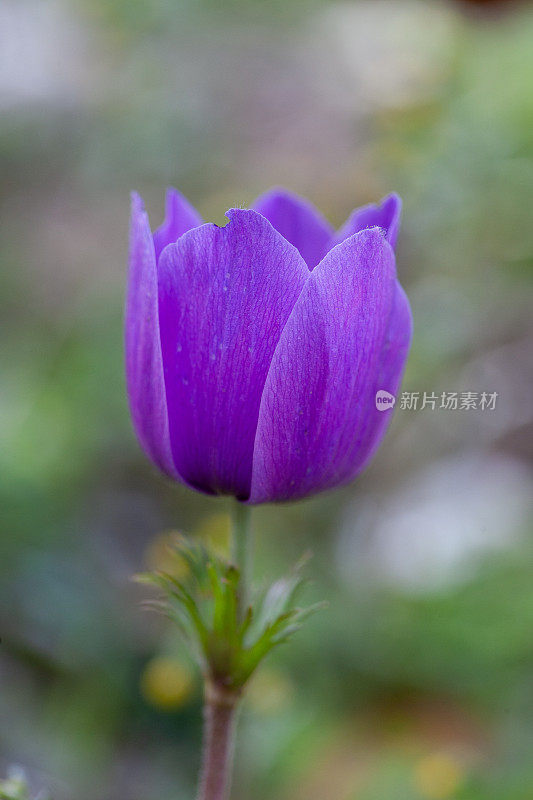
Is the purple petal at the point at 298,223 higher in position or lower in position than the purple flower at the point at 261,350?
higher

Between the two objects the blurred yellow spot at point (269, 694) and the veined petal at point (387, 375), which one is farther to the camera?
the blurred yellow spot at point (269, 694)

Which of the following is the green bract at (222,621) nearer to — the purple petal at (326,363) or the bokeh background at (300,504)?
the purple petal at (326,363)

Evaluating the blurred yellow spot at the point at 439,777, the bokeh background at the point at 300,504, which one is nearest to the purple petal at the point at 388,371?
the bokeh background at the point at 300,504

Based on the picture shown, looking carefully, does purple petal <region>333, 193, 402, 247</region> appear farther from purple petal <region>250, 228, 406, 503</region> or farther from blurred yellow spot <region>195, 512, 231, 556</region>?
blurred yellow spot <region>195, 512, 231, 556</region>

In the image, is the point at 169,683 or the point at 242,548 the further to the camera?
the point at 169,683

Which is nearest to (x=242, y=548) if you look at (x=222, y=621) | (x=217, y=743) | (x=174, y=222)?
(x=222, y=621)

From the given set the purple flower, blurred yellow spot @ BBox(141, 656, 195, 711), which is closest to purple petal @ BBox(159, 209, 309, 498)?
the purple flower

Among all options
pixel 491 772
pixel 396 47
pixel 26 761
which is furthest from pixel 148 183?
pixel 491 772

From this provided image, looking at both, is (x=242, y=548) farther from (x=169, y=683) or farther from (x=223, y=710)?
(x=169, y=683)
